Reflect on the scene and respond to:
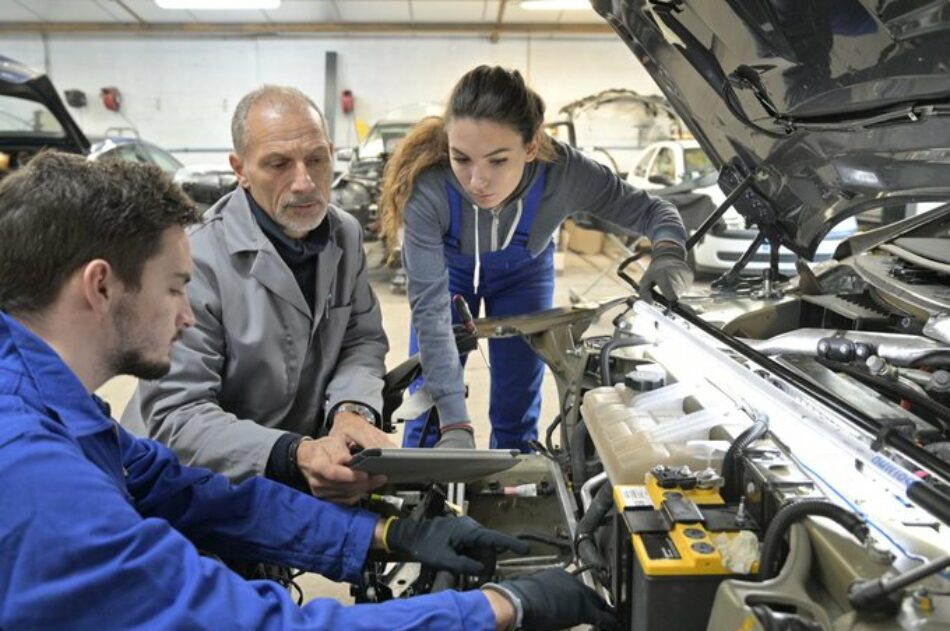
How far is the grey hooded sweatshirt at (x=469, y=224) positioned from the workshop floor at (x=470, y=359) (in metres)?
0.81

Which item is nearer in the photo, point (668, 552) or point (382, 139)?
point (668, 552)

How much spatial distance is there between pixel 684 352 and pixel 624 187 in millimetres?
682

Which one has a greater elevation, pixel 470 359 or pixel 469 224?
pixel 469 224

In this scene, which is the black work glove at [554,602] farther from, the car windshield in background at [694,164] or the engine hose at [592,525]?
the car windshield in background at [694,164]

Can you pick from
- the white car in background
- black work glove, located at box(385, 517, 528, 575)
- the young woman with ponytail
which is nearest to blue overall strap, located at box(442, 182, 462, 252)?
the young woman with ponytail

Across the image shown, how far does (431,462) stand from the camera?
111 cm

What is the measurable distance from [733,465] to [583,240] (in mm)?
8310

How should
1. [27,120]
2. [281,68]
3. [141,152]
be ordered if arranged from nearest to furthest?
[27,120], [141,152], [281,68]

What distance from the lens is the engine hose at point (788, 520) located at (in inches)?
29.8

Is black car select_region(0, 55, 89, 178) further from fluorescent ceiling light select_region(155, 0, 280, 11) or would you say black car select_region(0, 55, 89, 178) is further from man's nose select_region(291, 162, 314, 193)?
man's nose select_region(291, 162, 314, 193)

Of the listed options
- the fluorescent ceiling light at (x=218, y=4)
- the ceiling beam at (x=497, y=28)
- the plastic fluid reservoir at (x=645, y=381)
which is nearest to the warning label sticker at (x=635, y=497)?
the plastic fluid reservoir at (x=645, y=381)

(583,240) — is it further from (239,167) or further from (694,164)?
(239,167)

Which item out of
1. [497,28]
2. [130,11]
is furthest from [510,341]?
[130,11]

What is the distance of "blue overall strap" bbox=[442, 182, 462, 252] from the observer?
1741mm
